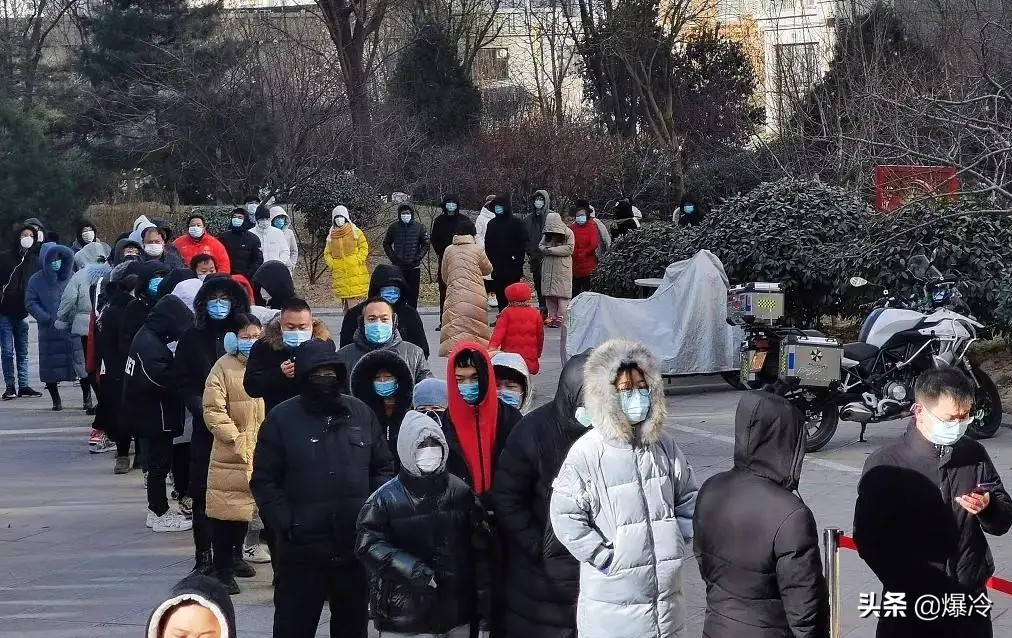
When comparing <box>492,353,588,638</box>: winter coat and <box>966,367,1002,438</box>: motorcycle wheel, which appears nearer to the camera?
<box>492,353,588,638</box>: winter coat

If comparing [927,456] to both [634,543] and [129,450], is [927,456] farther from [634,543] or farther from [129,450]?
[129,450]

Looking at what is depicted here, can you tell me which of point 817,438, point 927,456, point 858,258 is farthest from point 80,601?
point 858,258

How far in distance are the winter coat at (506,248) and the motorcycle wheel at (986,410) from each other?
28.1 ft

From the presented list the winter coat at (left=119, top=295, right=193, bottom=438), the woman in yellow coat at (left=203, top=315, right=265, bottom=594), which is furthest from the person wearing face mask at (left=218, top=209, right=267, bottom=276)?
the woman in yellow coat at (left=203, top=315, right=265, bottom=594)

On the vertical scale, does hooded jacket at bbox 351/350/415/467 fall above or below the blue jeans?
above

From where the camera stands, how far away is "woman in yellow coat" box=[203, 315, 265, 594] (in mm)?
7871

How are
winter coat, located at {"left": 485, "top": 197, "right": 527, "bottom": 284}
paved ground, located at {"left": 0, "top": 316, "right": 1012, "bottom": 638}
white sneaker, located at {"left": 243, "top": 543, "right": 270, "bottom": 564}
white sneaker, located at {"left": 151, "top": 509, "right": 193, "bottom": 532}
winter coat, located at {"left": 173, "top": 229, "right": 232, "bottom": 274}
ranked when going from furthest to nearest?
1. winter coat, located at {"left": 485, "top": 197, "right": 527, "bottom": 284}
2. winter coat, located at {"left": 173, "top": 229, "right": 232, "bottom": 274}
3. white sneaker, located at {"left": 151, "top": 509, "right": 193, "bottom": 532}
4. white sneaker, located at {"left": 243, "top": 543, "right": 270, "bottom": 564}
5. paved ground, located at {"left": 0, "top": 316, "right": 1012, "bottom": 638}

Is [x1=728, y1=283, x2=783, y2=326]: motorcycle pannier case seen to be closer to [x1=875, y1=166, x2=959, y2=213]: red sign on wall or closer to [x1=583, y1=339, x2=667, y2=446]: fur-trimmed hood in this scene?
[x1=875, y1=166, x2=959, y2=213]: red sign on wall

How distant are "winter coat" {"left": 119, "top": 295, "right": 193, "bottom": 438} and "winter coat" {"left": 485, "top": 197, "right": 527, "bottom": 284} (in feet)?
33.0

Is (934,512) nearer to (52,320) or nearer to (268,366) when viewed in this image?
(268,366)

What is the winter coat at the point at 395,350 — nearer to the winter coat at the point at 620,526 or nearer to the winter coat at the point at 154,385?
the winter coat at the point at 154,385

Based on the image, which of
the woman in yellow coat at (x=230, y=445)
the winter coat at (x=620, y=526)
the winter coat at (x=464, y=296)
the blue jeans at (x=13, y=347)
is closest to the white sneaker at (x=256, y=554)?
the woman in yellow coat at (x=230, y=445)

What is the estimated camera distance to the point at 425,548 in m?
5.44

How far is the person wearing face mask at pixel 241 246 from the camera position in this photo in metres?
17.3
